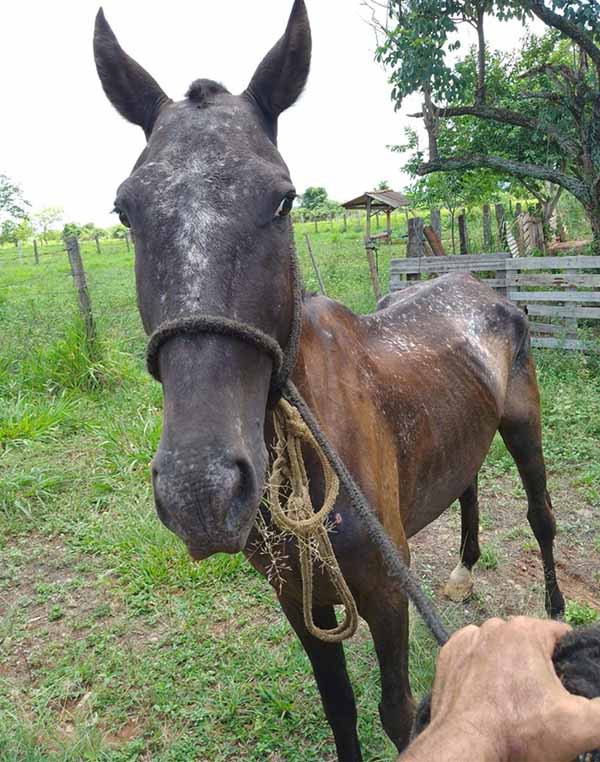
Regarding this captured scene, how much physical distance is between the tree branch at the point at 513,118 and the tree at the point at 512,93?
0.01 meters

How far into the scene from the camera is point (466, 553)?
149 inches

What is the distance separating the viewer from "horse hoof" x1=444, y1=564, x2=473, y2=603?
12.1 ft

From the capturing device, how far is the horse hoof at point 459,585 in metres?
3.69

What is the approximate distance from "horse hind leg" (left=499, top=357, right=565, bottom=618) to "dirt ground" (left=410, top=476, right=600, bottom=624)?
196 millimetres

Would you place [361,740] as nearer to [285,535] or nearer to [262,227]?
[285,535]

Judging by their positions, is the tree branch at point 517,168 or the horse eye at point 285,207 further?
the tree branch at point 517,168

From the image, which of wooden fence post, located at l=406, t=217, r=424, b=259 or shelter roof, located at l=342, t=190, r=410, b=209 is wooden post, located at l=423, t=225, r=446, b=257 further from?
shelter roof, located at l=342, t=190, r=410, b=209

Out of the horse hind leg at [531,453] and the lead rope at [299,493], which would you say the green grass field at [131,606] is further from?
the lead rope at [299,493]

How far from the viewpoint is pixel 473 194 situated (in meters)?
15.3

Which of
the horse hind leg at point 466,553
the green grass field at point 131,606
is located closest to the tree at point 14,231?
the green grass field at point 131,606

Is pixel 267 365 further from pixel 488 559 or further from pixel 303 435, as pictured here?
pixel 488 559

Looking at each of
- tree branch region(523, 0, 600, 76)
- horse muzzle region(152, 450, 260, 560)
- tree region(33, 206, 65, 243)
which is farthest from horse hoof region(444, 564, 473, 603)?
tree region(33, 206, 65, 243)

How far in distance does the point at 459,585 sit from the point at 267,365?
286 cm

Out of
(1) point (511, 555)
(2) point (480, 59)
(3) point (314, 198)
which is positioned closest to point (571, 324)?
(1) point (511, 555)
